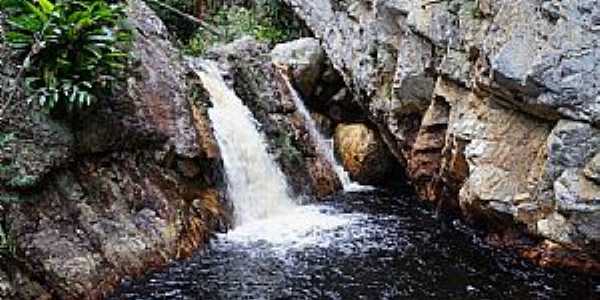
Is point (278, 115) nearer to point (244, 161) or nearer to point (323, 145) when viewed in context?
point (323, 145)

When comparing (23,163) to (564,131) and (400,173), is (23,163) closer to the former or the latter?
(564,131)

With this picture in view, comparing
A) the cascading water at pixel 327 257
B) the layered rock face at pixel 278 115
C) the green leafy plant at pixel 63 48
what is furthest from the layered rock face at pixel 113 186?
the layered rock face at pixel 278 115

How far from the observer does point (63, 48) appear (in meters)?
7.62

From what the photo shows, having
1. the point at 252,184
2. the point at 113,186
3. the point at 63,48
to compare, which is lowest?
the point at 252,184

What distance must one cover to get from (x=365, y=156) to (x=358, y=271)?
5.42m

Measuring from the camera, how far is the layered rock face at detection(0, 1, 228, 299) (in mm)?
6957

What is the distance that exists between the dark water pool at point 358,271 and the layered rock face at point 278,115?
7.33 ft

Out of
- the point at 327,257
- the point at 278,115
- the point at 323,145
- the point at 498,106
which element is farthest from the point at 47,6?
the point at 323,145

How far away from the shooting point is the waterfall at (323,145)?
43.7ft

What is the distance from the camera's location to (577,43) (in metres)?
7.49

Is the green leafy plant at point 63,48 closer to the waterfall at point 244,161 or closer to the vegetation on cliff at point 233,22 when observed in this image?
the waterfall at point 244,161

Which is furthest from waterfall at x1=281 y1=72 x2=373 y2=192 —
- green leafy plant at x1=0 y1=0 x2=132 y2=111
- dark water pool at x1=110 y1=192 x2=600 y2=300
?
green leafy plant at x1=0 y1=0 x2=132 y2=111

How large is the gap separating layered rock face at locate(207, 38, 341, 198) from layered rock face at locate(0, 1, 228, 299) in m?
2.06

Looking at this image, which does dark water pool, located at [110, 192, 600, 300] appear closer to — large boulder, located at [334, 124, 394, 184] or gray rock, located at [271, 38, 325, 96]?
large boulder, located at [334, 124, 394, 184]
